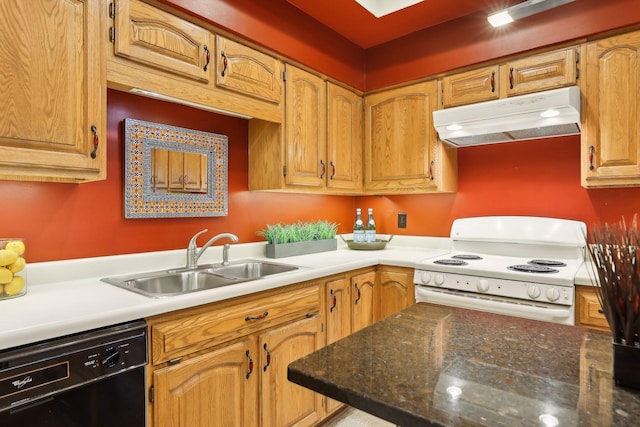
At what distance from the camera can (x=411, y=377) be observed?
72 centimetres

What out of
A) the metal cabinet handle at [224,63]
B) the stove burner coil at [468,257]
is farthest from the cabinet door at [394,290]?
the metal cabinet handle at [224,63]

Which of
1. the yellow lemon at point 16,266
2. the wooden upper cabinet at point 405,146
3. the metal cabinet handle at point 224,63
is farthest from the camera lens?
the wooden upper cabinet at point 405,146

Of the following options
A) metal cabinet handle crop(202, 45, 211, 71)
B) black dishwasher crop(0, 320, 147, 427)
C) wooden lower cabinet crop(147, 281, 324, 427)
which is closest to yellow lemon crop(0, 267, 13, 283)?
black dishwasher crop(0, 320, 147, 427)

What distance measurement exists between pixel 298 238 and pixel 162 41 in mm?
1442

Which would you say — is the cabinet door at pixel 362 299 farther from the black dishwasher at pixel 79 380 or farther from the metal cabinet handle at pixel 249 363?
the black dishwasher at pixel 79 380

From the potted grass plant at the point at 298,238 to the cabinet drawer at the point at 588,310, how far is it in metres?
1.56

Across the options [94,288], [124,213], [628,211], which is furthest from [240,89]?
[628,211]

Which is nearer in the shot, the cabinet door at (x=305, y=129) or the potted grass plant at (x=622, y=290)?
the potted grass plant at (x=622, y=290)

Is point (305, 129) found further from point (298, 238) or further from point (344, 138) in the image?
point (298, 238)

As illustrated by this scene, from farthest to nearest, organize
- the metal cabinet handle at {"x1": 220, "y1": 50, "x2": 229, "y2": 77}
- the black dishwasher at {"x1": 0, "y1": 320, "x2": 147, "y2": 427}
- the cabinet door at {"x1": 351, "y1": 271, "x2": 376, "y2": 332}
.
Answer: the cabinet door at {"x1": 351, "y1": 271, "x2": 376, "y2": 332} < the metal cabinet handle at {"x1": 220, "y1": 50, "x2": 229, "y2": 77} < the black dishwasher at {"x1": 0, "y1": 320, "x2": 147, "y2": 427}

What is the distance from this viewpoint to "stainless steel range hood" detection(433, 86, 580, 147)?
2051 millimetres

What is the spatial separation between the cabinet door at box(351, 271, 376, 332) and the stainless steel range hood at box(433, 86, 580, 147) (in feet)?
3.58

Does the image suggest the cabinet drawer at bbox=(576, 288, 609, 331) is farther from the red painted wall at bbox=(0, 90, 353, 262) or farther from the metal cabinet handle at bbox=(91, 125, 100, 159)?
the metal cabinet handle at bbox=(91, 125, 100, 159)

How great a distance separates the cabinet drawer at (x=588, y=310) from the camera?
1.79 meters
